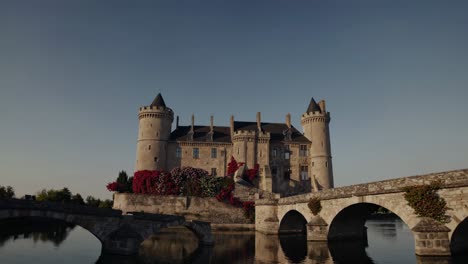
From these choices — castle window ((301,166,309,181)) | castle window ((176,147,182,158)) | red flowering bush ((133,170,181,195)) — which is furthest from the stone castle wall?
castle window ((301,166,309,181))

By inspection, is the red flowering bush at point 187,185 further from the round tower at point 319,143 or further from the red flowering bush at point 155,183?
the round tower at point 319,143

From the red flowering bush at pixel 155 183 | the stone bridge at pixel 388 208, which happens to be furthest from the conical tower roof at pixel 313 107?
the red flowering bush at pixel 155 183

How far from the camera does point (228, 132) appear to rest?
57969 mm

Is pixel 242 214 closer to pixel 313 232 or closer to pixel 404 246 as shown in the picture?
pixel 313 232

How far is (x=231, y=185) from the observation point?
44.1 metres

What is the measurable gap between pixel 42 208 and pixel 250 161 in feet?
122

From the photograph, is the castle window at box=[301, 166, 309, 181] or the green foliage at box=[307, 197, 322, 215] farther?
the castle window at box=[301, 166, 309, 181]

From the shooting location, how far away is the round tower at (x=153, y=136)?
5103 centimetres

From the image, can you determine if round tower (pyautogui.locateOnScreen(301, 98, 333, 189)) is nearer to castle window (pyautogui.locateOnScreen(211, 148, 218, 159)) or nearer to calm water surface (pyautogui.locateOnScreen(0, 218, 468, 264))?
castle window (pyautogui.locateOnScreen(211, 148, 218, 159))

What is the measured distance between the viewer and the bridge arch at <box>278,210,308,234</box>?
3387 cm

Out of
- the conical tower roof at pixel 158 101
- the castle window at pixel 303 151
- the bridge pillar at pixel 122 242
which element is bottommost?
the bridge pillar at pixel 122 242

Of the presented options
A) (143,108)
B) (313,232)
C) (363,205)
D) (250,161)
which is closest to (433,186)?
(363,205)

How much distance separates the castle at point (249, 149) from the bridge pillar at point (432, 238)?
34.2 meters

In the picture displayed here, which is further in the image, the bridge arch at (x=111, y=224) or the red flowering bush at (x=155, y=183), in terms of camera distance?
the red flowering bush at (x=155, y=183)
